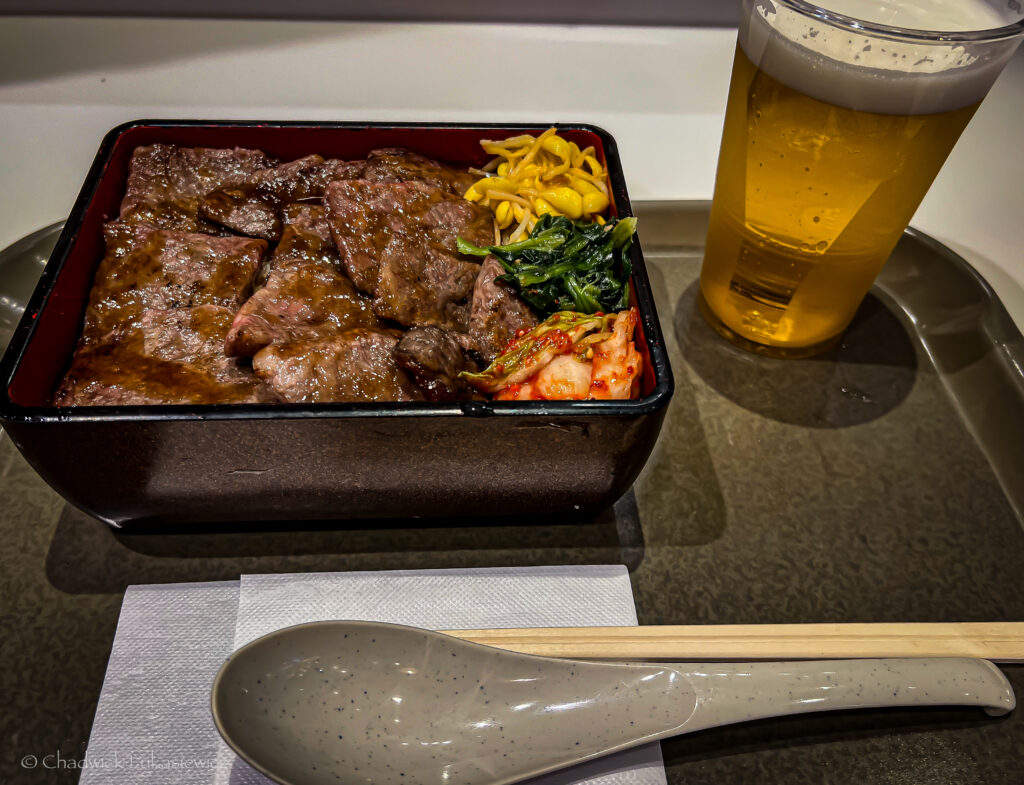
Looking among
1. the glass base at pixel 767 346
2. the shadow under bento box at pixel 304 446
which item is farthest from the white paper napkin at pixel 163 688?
the glass base at pixel 767 346

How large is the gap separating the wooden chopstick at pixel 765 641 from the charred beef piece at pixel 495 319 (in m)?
0.63

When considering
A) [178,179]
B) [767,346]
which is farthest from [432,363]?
[767,346]

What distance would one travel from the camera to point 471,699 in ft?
4.22

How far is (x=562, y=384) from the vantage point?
154 cm

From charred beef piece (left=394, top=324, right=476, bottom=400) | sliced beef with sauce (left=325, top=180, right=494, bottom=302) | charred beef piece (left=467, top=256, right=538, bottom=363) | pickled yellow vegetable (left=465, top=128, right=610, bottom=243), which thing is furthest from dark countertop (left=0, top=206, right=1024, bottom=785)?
sliced beef with sauce (left=325, top=180, right=494, bottom=302)

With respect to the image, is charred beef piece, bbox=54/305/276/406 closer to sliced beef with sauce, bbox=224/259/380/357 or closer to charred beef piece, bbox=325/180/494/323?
sliced beef with sauce, bbox=224/259/380/357

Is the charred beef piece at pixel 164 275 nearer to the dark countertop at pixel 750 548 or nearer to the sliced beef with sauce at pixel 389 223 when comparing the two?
the sliced beef with sauce at pixel 389 223

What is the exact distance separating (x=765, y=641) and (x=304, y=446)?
35.8 inches

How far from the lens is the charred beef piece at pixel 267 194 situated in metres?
1.87

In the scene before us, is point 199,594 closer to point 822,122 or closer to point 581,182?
point 581,182

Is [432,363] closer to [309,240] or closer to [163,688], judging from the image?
[309,240]

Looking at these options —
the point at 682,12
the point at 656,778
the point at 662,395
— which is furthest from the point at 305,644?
the point at 682,12

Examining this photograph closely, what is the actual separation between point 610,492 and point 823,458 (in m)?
0.63

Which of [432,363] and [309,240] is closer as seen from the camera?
[432,363]
